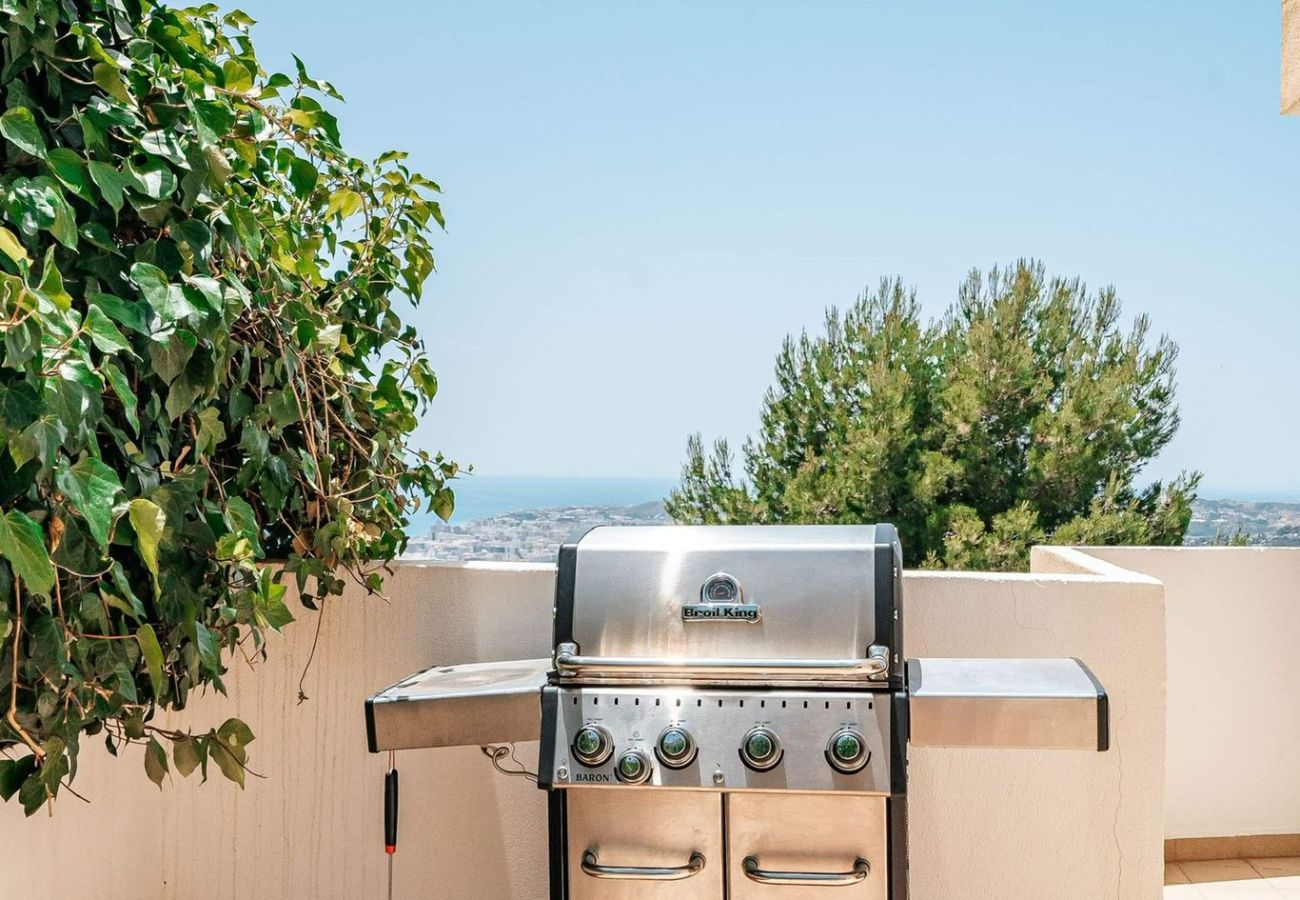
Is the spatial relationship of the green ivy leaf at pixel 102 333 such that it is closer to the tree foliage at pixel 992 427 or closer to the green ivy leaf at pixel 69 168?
the green ivy leaf at pixel 69 168

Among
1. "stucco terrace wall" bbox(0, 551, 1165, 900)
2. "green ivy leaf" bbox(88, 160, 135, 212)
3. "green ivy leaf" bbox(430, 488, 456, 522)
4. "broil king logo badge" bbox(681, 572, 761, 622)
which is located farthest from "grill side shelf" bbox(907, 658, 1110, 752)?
"green ivy leaf" bbox(88, 160, 135, 212)

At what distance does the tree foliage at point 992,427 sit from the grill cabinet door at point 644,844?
9169 mm

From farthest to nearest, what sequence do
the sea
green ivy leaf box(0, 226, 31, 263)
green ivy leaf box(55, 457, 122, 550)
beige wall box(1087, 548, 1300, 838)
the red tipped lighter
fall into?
1. the sea
2. beige wall box(1087, 548, 1300, 838)
3. the red tipped lighter
4. green ivy leaf box(55, 457, 122, 550)
5. green ivy leaf box(0, 226, 31, 263)

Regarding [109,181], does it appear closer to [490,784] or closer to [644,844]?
[644,844]

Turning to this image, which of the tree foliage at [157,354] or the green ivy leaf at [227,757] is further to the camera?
the green ivy leaf at [227,757]

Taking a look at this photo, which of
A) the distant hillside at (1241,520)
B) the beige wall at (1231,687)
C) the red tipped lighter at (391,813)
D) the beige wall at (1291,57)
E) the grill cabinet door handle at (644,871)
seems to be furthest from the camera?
the distant hillside at (1241,520)

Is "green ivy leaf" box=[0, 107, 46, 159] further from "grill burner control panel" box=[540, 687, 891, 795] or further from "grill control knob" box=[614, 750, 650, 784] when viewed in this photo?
"grill control knob" box=[614, 750, 650, 784]

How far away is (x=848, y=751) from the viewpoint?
1797 millimetres

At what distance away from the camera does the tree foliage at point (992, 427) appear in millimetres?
10617

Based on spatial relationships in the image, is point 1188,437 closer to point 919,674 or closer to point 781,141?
point 919,674

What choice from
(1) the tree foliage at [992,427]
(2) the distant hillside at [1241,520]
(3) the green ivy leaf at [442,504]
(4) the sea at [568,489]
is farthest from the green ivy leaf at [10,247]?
(4) the sea at [568,489]

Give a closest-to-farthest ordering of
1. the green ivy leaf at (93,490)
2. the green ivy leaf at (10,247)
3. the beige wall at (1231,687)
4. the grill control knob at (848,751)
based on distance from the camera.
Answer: the green ivy leaf at (10,247)
the green ivy leaf at (93,490)
the grill control knob at (848,751)
the beige wall at (1231,687)

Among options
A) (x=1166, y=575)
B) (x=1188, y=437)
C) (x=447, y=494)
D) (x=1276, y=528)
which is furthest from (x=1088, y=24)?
(x=447, y=494)

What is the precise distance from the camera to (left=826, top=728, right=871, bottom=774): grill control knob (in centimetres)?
179
